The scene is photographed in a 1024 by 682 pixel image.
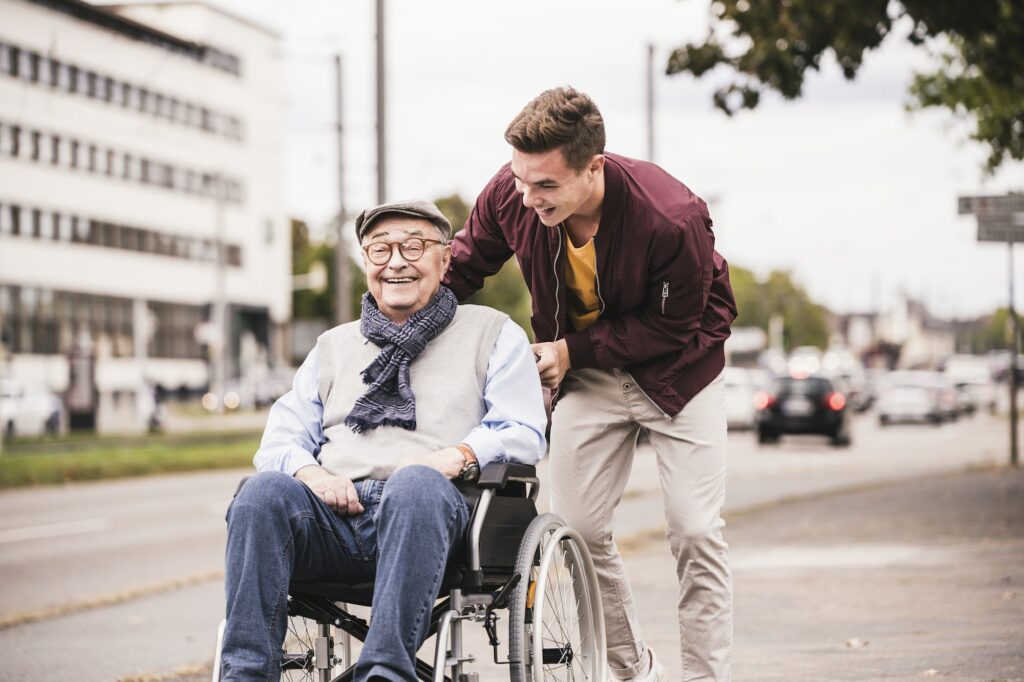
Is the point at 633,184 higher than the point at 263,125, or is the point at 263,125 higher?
the point at 263,125

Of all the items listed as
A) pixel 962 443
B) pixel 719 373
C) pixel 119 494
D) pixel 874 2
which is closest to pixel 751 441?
pixel 962 443

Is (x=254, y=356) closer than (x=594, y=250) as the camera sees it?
No

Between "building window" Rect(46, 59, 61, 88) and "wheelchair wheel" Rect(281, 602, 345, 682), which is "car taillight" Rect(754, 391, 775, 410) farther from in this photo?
"building window" Rect(46, 59, 61, 88)

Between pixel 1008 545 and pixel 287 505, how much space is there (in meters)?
8.30

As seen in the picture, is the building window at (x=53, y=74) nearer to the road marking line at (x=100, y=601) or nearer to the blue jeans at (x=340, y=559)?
the road marking line at (x=100, y=601)

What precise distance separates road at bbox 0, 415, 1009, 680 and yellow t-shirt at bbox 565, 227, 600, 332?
2.68 metres

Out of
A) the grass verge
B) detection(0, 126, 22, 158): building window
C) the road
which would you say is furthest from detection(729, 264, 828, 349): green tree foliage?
the road

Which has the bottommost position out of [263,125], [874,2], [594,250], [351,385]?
[351,385]

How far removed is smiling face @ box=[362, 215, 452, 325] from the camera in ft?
15.5

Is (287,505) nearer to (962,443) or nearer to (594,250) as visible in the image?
(594,250)

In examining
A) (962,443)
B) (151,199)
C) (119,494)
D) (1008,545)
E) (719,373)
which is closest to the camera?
(719,373)

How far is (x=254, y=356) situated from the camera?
7256cm

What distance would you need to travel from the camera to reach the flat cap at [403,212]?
4.72 m

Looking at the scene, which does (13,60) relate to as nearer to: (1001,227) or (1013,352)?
(1013,352)
